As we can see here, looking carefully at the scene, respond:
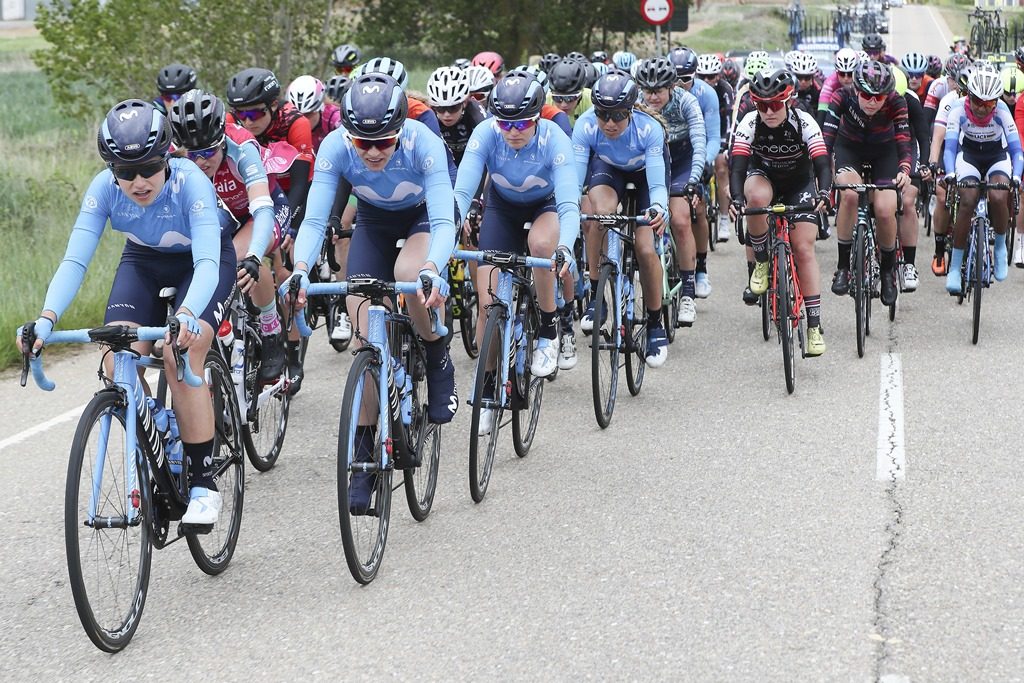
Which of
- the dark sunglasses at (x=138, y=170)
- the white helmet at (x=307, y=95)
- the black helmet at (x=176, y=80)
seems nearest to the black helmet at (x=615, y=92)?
the white helmet at (x=307, y=95)

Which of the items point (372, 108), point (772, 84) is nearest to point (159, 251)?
point (372, 108)

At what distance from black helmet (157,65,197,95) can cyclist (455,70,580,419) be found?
2022mm

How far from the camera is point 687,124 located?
430 inches

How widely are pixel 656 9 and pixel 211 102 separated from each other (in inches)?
767

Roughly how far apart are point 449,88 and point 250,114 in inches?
48.0

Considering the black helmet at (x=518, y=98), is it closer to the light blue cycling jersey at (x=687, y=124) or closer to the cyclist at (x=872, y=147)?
the light blue cycling jersey at (x=687, y=124)

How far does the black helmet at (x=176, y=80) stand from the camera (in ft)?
27.5

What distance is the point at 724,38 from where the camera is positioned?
71250mm

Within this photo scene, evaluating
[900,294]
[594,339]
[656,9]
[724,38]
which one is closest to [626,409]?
[594,339]

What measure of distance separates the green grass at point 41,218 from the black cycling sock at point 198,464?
5.61 metres

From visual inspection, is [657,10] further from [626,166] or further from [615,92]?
[615,92]

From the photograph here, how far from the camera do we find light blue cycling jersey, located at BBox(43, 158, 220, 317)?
525 centimetres

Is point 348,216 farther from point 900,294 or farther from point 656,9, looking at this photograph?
point 656,9

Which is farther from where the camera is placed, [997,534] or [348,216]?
[348,216]
